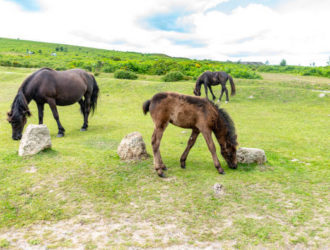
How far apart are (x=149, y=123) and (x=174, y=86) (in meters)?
9.50

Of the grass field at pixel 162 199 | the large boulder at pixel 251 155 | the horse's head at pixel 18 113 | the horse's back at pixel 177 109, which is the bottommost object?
the grass field at pixel 162 199

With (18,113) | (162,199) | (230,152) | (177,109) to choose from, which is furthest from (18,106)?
(230,152)

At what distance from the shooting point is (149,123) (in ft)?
42.2

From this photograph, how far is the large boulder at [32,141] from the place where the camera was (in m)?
6.43

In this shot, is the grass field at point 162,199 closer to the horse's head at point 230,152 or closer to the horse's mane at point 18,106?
the horse's head at point 230,152

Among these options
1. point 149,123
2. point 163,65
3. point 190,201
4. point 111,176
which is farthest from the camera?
point 163,65

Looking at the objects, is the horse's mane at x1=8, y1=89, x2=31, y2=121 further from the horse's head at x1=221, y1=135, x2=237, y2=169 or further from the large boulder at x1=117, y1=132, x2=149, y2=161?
the horse's head at x1=221, y1=135, x2=237, y2=169

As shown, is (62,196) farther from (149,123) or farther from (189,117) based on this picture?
(149,123)

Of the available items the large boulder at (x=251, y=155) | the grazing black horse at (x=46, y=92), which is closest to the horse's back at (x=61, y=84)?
the grazing black horse at (x=46, y=92)

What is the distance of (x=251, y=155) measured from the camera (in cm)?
637

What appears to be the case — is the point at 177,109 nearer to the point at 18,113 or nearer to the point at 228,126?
the point at 228,126

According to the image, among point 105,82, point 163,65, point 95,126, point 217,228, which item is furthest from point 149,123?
point 163,65

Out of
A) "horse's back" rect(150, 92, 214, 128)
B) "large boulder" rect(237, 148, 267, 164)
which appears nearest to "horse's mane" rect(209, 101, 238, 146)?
"horse's back" rect(150, 92, 214, 128)

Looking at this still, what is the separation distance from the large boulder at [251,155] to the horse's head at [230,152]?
0.41 meters
